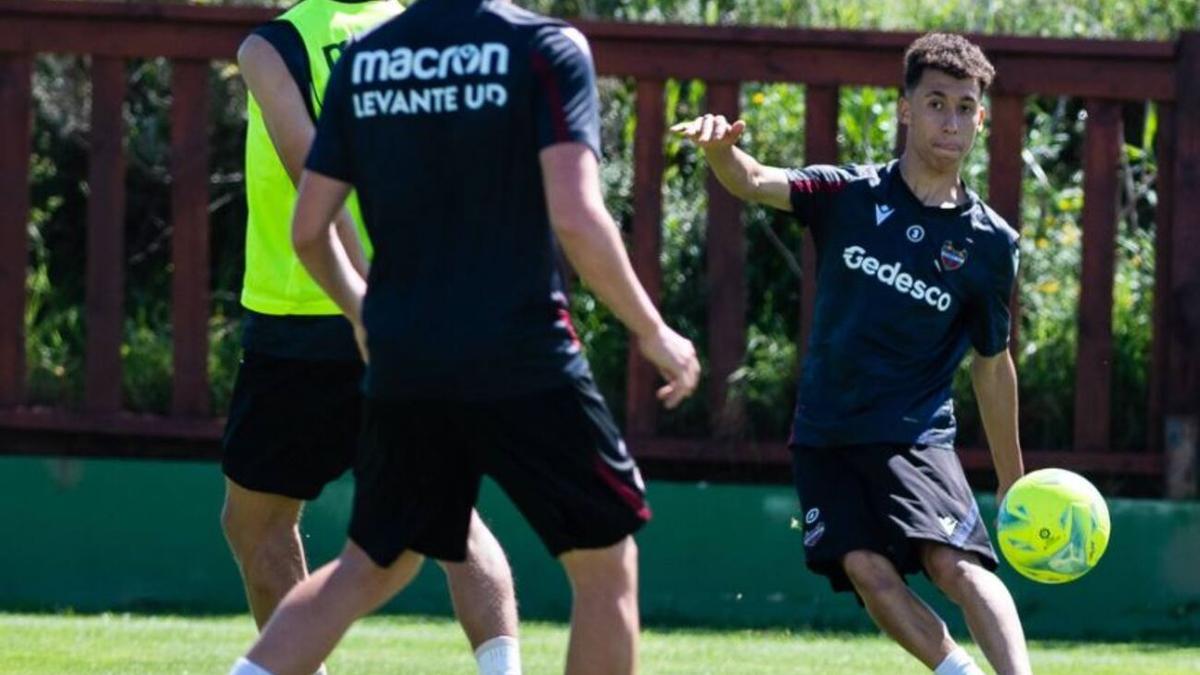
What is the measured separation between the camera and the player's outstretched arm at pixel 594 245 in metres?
4.57

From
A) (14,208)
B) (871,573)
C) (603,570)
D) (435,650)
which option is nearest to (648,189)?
(435,650)

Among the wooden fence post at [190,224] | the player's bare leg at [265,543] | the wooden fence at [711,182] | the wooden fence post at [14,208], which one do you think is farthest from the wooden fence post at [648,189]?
the player's bare leg at [265,543]

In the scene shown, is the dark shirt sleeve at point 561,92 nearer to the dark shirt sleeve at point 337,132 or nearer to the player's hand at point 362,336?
the dark shirt sleeve at point 337,132

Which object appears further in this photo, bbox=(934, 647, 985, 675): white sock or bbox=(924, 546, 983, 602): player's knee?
bbox=(924, 546, 983, 602): player's knee

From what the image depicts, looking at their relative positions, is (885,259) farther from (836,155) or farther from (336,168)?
(836,155)

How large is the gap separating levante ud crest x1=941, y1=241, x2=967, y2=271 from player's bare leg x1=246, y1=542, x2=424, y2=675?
1.97 meters

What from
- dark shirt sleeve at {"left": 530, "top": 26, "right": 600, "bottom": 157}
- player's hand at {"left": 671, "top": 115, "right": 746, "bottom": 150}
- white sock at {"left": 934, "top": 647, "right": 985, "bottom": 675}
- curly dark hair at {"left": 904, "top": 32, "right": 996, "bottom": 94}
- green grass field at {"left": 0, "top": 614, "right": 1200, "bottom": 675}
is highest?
curly dark hair at {"left": 904, "top": 32, "right": 996, "bottom": 94}

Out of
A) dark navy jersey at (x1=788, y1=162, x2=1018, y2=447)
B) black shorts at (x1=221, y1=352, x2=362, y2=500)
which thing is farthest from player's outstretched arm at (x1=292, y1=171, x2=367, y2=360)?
dark navy jersey at (x1=788, y1=162, x2=1018, y2=447)

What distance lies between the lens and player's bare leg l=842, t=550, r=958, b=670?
5.99 m

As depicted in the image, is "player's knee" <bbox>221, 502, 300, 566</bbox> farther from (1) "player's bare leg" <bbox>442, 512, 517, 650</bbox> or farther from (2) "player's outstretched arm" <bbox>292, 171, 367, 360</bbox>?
(2) "player's outstretched arm" <bbox>292, 171, 367, 360</bbox>

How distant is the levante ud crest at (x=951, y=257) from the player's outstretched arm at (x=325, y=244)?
6.22ft

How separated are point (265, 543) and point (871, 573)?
1562 mm

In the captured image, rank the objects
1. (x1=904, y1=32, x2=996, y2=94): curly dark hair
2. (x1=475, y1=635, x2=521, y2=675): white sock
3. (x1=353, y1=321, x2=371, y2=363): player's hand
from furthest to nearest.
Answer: (x1=904, y1=32, x2=996, y2=94): curly dark hair, (x1=475, y1=635, x2=521, y2=675): white sock, (x1=353, y1=321, x2=371, y2=363): player's hand

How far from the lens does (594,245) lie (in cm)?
458
